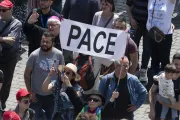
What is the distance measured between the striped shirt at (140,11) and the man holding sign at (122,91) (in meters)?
2.41

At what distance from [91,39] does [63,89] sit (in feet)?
2.78

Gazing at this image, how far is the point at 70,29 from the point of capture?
1079cm

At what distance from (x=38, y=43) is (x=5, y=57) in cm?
60

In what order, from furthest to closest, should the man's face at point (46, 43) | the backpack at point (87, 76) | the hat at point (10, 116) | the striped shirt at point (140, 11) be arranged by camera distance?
the striped shirt at point (140, 11)
the backpack at point (87, 76)
the man's face at point (46, 43)
the hat at point (10, 116)

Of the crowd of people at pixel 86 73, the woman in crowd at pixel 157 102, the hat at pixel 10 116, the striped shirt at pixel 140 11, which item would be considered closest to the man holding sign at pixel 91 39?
the crowd of people at pixel 86 73

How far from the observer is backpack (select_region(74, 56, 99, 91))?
11295 millimetres

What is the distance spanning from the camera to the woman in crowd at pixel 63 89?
10641 millimetres

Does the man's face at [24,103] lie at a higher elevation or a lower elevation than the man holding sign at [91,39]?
lower

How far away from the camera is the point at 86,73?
1130cm

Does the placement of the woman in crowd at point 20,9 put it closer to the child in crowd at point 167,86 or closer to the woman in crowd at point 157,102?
the woman in crowd at point 157,102

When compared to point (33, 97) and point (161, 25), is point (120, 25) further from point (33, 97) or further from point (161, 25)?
point (33, 97)

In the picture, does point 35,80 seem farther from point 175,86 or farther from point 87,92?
point 175,86

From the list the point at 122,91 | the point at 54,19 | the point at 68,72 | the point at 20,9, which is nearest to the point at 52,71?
the point at 68,72

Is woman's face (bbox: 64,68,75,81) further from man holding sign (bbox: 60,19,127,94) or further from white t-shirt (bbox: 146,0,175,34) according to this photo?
white t-shirt (bbox: 146,0,175,34)
